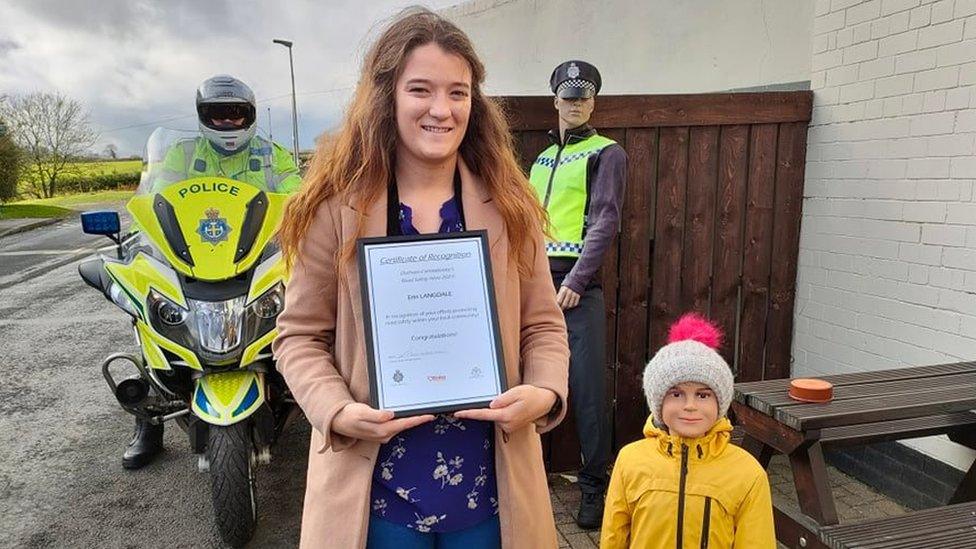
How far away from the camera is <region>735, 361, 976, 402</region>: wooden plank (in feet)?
9.26

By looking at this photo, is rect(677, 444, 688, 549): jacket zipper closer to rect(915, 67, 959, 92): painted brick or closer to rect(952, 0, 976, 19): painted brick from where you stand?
rect(915, 67, 959, 92): painted brick

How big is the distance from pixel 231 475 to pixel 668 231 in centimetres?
254

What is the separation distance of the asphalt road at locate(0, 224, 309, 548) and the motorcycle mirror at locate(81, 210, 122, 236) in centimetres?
145

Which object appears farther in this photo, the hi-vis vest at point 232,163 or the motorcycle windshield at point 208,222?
the hi-vis vest at point 232,163

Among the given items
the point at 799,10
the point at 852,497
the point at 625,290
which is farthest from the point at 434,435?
the point at 799,10

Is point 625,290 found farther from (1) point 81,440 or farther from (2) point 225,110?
(1) point 81,440

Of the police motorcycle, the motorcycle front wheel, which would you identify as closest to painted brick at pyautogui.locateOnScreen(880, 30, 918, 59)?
the police motorcycle

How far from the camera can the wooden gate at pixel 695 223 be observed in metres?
3.72

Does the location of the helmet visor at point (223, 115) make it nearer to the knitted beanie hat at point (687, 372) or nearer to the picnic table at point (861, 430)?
the knitted beanie hat at point (687, 372)

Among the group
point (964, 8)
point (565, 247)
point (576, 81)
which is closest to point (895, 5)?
point (964, 8)

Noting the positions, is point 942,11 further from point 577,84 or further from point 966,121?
point 577,84

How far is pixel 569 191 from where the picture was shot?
323 cm

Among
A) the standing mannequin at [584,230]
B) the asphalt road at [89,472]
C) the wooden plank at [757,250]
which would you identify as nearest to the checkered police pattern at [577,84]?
the standing mannequin at [584,230]

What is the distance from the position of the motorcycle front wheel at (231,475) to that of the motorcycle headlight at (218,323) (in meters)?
0.35
